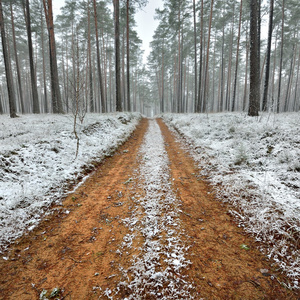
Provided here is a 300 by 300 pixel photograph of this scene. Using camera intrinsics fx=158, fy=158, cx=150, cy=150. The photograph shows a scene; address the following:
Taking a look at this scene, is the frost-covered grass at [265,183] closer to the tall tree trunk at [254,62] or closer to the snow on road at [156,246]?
the snow on road at [156,246]

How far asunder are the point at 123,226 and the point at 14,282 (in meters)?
1.67

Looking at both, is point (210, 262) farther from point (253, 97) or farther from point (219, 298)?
point (253, 97)

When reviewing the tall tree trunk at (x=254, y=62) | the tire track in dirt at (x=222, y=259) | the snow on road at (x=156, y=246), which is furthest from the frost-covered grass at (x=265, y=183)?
the tall tree trunk at (x=254, y=62)

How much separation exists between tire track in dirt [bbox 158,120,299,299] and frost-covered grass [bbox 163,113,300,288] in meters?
0.23

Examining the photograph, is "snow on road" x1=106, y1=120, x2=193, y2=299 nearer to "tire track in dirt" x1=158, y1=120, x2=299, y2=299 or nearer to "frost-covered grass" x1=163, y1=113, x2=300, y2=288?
"tire track in dirt" x1=158, y1=120, x2=299, y2=299

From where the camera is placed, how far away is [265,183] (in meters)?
3.95

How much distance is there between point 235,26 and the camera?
2291 centimetres

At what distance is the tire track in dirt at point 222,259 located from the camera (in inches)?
77.6

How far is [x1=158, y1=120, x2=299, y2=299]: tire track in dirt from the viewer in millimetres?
1971

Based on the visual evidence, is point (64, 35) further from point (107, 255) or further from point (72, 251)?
point (107, 255)

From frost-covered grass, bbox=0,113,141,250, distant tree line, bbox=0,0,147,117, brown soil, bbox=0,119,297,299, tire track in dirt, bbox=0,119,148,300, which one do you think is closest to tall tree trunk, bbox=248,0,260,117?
brown soil, bbox=0,119,297,299

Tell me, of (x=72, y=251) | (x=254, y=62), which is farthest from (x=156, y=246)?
(x=254, y=62)

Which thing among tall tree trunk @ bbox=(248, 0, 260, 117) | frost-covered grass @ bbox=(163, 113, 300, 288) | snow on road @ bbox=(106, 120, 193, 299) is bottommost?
snow on road @ bbox=(106, 120, 193, 299)

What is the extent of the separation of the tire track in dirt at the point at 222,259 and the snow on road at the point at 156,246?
193mm
